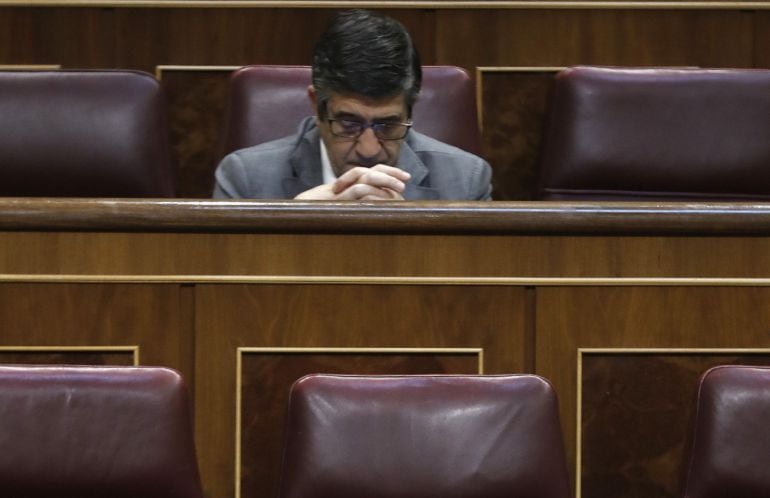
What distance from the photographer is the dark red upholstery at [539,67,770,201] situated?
60 cm

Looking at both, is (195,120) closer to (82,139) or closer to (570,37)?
(82,139)

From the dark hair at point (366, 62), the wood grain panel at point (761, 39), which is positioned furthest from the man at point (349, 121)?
the wood grain panel at point (761, 39)

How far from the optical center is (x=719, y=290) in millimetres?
438

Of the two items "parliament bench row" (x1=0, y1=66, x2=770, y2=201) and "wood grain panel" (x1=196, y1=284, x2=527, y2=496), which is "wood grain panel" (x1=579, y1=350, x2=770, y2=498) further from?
"parliament bench row" (x1=0, y1=66, x2=770, y2=201)

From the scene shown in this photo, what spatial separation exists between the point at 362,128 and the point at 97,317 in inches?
5.9

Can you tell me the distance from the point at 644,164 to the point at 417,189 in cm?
12

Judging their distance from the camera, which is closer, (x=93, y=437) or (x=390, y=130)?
(x=93, y=437)

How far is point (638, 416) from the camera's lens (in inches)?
17.3

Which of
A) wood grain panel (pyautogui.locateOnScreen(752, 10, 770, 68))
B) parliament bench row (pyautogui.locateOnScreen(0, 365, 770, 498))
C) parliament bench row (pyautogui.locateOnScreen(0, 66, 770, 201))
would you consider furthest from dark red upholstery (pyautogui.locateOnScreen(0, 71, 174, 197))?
wood grain panel (pyautogui.locateOnScreen(752, 10, 770, 68))

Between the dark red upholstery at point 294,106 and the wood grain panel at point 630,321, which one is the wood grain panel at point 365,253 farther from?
the dark red upholstery at point 294,106

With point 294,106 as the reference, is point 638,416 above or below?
below

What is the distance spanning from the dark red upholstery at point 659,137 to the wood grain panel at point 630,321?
0.54ft

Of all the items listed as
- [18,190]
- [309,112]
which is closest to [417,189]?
[309,112]

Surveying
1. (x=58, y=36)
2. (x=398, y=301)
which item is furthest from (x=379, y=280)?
(x=58, y=36)
